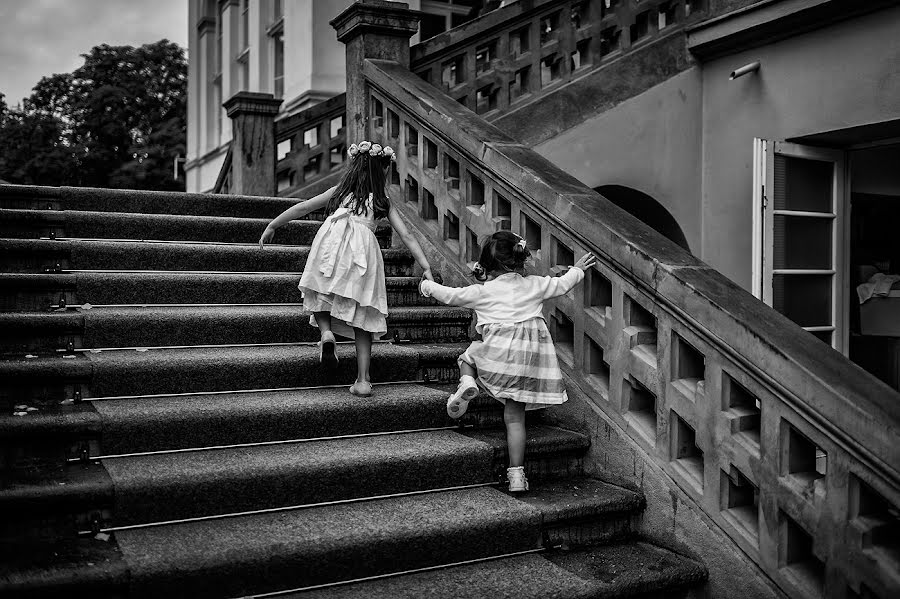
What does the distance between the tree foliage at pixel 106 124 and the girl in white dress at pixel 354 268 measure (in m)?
27.6

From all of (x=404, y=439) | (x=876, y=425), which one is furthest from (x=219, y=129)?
(x=876, y=425)

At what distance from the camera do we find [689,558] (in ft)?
13.6

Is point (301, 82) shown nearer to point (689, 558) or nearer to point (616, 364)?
point (616, 364)

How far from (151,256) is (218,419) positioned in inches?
74.3

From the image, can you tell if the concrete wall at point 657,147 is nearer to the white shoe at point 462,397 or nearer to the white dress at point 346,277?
the white dress at point 346,277

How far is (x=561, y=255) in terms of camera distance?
5180 mm

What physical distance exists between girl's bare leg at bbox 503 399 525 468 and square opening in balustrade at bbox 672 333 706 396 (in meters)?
0.79

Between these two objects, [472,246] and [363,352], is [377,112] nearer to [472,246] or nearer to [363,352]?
[472,246]

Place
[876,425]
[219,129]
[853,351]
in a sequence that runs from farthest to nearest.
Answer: [219,129] → [853,351] → [876,425]

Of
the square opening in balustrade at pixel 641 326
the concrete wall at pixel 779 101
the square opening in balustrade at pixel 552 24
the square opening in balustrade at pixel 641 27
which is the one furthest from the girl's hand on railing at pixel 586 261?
the square opening in balustrade at pixel 641 27

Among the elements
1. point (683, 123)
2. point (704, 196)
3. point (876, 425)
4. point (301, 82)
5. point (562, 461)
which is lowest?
point (562, 461)

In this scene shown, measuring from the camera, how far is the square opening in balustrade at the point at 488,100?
733cm

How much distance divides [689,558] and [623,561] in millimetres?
318

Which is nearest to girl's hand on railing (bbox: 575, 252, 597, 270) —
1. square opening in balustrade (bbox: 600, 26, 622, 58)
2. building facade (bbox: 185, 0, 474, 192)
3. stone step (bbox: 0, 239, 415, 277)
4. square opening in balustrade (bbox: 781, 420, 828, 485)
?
square opening in balustrade (bbox: 781, 420, 828, 485)
